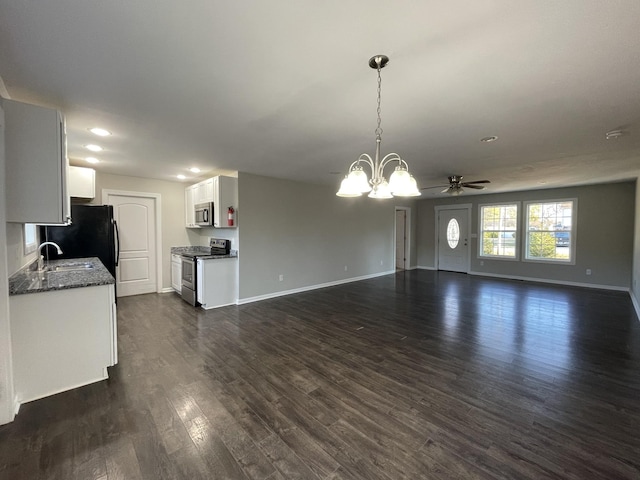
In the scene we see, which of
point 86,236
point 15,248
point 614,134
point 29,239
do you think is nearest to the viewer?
point 15,248

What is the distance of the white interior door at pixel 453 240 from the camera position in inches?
332

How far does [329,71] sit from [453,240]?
26.6 ft

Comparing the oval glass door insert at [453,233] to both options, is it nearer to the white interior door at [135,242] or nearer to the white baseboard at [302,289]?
the white baseboard at [302,289]

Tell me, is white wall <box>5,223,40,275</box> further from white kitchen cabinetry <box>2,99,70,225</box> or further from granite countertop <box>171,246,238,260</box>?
granite countertop <box>171,246,238,260</box>

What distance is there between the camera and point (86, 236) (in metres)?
4.57

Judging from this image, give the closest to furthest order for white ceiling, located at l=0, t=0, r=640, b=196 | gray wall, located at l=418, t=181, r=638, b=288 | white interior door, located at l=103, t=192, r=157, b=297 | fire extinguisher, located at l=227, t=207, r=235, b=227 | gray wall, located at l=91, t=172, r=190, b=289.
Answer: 1. white ceiling, located at l=0, t=0, r=640, b=196
2. fire extinguisher, located at l=227, t=207, r=235, b=227
3. white interior door, located at l=103, t=192, r=157, b=297
4. gray wall, located at l=91, t=172, r=190, b=289
5. gray wall, located at l=418, t=181, r=638, b=288

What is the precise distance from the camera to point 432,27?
56.6 inches

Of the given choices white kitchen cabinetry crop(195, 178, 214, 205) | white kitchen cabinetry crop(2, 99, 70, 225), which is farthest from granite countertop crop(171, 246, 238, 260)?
white kitchen cabinetry crop(2, 99, 70, 225)

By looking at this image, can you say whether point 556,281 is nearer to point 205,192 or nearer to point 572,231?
point 572,231

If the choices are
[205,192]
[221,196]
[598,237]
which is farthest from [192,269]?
[598,237]

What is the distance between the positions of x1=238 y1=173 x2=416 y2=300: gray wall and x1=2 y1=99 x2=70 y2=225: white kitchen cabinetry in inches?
113

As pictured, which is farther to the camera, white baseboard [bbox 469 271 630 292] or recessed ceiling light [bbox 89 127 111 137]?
white baseboard [bbox 469 271 630 292]

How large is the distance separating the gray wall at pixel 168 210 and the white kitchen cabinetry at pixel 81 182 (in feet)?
3.01

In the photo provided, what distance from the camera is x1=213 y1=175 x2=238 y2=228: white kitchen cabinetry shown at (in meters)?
4.89
